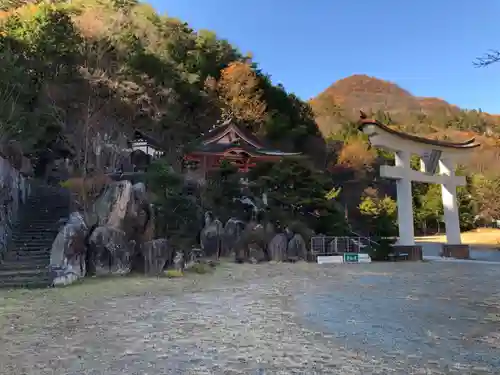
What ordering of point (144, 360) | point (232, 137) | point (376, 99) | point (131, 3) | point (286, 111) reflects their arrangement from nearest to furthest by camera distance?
point (144, 360), point (232, 137), point (286, 111), point (131, 3), point (376, 99)

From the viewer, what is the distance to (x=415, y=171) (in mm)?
16172

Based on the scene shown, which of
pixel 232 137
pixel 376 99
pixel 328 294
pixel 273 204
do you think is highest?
pixel 376 99

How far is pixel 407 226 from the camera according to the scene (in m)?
15.2

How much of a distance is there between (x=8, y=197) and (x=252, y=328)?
913 cm

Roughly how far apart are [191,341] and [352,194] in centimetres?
2759

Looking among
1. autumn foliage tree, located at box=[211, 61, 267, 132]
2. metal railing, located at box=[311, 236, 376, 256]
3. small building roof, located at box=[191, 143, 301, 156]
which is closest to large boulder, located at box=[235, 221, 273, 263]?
metal railing, located at box=[311, 236, 376, 256]

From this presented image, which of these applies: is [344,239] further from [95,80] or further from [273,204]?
[95,80]

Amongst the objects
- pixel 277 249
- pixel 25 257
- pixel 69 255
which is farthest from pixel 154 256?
pixel 277 249

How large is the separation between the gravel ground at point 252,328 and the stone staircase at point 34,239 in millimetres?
1158

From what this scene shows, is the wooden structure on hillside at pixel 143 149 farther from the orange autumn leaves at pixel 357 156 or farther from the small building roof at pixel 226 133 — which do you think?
the orange autumn leaves at pixel 357 156

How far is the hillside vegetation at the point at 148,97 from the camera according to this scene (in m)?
20.0

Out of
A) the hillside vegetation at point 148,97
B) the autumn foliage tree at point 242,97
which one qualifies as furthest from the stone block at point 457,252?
the autumn foliage tree at point 242,97

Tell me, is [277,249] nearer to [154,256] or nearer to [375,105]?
[154,256]

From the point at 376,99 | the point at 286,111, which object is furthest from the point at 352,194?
the point at 376,99
